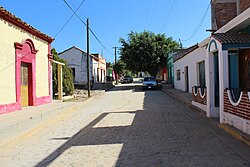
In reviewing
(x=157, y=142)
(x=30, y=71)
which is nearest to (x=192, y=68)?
(x=30, y=71)

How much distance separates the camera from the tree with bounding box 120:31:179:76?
38.8 metres

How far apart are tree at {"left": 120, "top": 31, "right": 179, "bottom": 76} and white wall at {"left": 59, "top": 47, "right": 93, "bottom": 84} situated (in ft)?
21.8

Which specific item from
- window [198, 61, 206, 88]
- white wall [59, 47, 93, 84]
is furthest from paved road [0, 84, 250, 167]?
white wall [59, 47, 93, 84]

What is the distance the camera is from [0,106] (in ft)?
37.0

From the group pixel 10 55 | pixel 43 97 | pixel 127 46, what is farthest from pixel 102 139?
pixel 127 46

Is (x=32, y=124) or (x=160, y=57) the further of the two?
(x=160, y=57)

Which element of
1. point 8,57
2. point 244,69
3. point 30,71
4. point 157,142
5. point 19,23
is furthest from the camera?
point 30,71

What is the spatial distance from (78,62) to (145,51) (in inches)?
435

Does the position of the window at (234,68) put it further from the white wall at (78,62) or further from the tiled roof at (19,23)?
the white wall at (78,62)

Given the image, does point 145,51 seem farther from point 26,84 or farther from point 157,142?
point 157,142

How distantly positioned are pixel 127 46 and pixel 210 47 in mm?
29787

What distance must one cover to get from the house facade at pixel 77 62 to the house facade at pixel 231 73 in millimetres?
31786

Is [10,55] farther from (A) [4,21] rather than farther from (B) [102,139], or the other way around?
(B) [102,139]

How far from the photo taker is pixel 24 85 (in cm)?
1443
